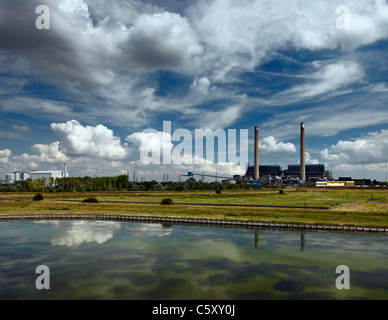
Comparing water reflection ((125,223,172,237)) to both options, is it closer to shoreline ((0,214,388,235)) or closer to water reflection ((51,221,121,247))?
water reflection ((51,221,121,247))

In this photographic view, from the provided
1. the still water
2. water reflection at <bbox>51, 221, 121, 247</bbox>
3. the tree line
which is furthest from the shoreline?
the tree line

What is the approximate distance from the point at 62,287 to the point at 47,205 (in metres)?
50.1

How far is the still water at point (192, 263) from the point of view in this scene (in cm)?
1630

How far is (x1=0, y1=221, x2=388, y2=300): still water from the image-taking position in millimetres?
16297

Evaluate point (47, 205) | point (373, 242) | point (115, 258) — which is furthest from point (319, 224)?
point (47, 205)

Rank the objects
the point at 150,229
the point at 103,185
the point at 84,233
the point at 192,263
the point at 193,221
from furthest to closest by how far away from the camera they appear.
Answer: the point at 103,185, the point at 193,221, the point at 150,229, the point at 84,233, the point at 192,263

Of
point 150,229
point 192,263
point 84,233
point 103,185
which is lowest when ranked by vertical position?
point 103,185

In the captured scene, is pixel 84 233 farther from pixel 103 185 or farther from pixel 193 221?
pixel 103 185

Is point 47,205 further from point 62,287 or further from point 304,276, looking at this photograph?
point 304,276

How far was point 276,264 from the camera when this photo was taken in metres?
21.6

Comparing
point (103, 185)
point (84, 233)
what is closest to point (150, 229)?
point (84, 233)

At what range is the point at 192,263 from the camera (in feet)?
72.0

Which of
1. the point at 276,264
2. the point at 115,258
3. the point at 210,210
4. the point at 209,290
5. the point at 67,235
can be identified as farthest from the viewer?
the point at 210,210

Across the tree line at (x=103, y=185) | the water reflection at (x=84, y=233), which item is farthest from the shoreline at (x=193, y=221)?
the tree line at (x=103, y=185)
